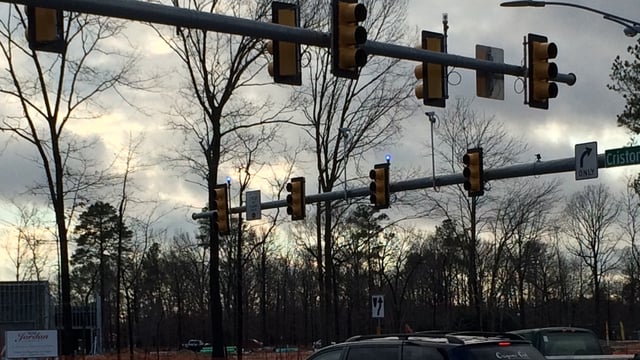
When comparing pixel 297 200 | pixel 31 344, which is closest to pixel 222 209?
pixel 297 200

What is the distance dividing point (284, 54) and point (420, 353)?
202 inches

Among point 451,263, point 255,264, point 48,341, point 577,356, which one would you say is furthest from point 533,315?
point 577,356

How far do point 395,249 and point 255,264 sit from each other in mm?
20200

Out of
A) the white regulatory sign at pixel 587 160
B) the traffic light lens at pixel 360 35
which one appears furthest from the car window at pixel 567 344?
the traffic light lens at pixel 360 35

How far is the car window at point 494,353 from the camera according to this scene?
35.0 feet

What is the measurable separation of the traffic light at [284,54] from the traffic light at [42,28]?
3194 millimetres

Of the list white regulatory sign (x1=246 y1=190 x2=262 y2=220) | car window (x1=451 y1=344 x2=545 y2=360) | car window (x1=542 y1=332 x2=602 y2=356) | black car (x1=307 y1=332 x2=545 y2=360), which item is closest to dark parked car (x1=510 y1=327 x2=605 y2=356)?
car window (x1=542 y1=332 x2=602 y2=356)

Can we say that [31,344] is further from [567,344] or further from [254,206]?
[567,344]

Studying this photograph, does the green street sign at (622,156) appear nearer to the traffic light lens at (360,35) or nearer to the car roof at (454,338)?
the traffic light lens at (360,35)

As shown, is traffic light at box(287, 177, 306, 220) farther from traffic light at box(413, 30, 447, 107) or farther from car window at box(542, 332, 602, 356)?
traffic light at box(413, 30, 447, 107)

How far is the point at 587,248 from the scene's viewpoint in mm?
92875

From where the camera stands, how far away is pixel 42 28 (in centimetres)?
1221

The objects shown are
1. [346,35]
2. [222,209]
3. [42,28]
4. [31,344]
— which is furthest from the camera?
[31,344]

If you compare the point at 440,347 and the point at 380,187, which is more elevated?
the point at 380,187
